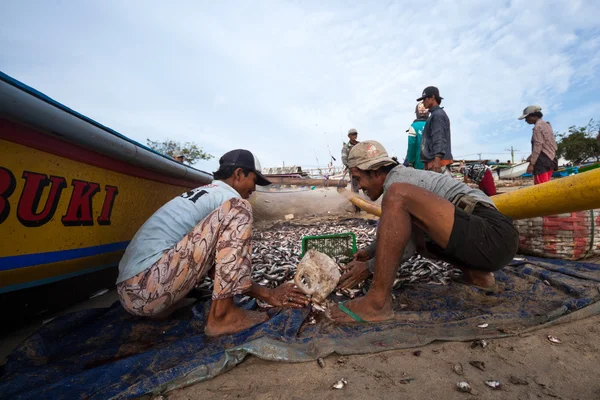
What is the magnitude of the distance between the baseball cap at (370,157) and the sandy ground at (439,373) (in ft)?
4.73

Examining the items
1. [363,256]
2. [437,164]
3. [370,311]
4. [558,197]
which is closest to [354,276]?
[363,256]

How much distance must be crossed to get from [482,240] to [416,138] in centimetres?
535

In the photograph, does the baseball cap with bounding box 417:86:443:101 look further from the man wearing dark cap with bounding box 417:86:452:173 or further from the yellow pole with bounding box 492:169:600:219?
the yellow pole with bounding box 492:169:600:219

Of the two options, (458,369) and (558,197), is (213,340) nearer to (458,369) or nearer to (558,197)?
(458,369)

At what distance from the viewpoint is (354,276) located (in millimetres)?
2857

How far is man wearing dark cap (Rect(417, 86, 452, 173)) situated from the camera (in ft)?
18.9

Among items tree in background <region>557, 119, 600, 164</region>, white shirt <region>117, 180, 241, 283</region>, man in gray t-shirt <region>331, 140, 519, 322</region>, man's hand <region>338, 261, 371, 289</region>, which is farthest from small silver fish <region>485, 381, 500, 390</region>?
tree in background <region>557, 119, 600, 164</region>

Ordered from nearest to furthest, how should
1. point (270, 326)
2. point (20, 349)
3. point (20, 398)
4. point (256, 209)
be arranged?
point (20, 398), point (20, 349), point (270, 326), point (256, 209)

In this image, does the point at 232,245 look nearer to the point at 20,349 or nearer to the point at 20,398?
the point at 20,398

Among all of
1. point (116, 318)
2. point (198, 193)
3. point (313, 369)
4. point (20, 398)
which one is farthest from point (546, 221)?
point (20, 398)

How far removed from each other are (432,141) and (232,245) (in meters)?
5.08

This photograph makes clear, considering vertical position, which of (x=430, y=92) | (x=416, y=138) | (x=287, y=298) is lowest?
(x=287, y=298)

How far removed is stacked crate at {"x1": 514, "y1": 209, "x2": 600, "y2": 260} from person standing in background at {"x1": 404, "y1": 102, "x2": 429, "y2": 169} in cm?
310

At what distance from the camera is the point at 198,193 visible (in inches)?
98.3
